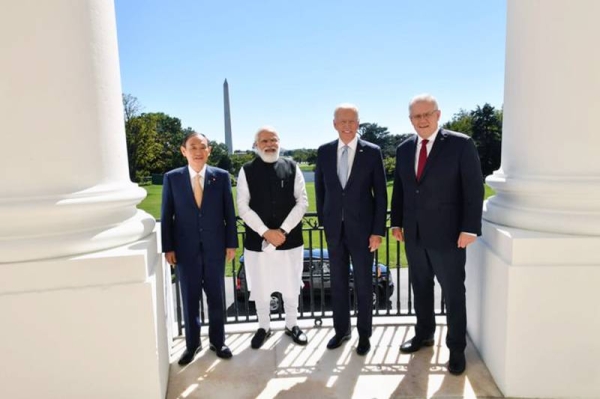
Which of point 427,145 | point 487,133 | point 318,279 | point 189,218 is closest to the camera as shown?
point 427,145

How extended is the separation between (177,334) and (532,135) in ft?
13.2

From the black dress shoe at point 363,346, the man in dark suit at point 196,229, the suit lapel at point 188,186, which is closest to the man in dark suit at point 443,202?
the black dress shoe at point 363,346

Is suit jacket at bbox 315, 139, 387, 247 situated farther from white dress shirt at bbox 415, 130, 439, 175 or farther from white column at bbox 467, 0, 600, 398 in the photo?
white column at bbox 467, 0, 600, 398

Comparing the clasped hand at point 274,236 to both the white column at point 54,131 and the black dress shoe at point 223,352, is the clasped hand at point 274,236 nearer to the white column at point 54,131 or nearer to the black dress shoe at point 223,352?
the black dress shoe at point 223,352

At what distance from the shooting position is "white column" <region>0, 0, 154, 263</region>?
2695 mm

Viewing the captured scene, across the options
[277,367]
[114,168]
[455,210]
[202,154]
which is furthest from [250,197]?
[455,210]

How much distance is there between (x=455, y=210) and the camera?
134 inches

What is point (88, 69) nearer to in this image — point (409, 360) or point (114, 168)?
point (114, 168)

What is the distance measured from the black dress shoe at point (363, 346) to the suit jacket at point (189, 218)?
154 centimetres

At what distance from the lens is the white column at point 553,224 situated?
2986 millimetres

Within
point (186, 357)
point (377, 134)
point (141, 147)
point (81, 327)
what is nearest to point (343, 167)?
point (186, 357)

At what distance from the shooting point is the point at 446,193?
3.38 meters

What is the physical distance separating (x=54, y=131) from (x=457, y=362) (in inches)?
143

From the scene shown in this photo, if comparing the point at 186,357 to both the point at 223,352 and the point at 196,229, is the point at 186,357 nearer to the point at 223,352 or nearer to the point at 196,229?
the point at 223,352
